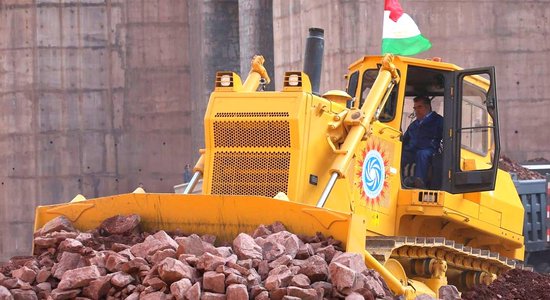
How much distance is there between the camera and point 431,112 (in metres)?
13.2

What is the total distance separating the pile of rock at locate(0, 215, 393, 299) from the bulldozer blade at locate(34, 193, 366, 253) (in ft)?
0.57

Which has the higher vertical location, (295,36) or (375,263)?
(295,36)

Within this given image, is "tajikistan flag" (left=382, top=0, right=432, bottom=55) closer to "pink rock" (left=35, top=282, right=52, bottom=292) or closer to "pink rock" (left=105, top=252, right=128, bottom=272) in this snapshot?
"pink rock" (left=105, top=252, right=128, bottom=272)

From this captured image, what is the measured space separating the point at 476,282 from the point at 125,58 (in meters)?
19.5

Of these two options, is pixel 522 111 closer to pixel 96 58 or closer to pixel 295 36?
pixel 295 36

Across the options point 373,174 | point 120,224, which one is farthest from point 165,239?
point 373,174

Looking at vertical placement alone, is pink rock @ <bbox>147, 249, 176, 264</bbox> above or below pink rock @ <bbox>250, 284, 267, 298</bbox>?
above

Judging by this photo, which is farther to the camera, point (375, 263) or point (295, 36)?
point (295, 36)

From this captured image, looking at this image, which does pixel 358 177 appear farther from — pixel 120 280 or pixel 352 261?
pixel 120 280

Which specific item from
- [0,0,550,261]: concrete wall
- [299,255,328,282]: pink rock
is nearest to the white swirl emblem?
[299,255,328,282]: pink rock

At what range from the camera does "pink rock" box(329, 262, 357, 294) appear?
370 inches

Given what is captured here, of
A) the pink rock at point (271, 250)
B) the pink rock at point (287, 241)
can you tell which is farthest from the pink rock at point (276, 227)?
the pink rock at point (271, 250)

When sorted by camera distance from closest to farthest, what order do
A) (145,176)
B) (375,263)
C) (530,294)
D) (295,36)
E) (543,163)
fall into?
1. (375,263)
2. (530,294)
3. (543,163)
4. (295,36)
5. (145,176)

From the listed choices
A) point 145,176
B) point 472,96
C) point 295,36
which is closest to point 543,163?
point 295,36
